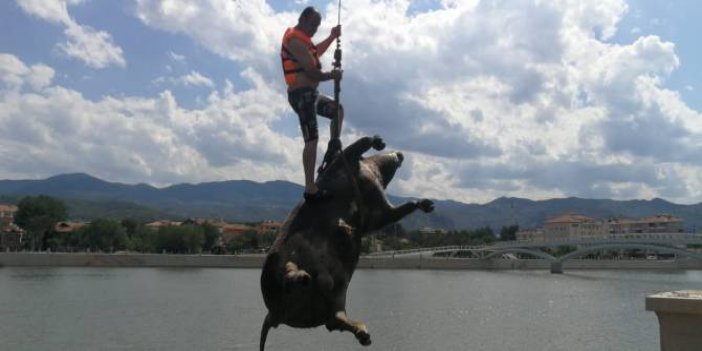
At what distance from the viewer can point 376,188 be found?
589 cm

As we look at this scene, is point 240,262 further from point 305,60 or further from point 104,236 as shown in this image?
point 305,60

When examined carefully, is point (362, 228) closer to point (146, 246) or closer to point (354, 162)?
point (354, 162)

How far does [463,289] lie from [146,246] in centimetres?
7529

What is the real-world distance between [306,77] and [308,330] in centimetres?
2638

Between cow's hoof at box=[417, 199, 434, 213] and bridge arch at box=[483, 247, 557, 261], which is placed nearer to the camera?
cow's hoof at box=[417, 199, 434, 213]

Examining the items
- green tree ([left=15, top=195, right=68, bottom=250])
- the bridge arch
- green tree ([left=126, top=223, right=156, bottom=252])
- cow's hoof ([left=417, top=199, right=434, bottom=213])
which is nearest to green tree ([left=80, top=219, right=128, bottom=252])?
green tree ([left=126, top=223, right=156, bottom=252])

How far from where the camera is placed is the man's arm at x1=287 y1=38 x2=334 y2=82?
5793mm

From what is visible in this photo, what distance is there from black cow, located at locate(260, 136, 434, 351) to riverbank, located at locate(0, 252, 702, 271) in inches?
3800

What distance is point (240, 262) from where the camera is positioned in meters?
106

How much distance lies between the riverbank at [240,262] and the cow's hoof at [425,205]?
9672cm

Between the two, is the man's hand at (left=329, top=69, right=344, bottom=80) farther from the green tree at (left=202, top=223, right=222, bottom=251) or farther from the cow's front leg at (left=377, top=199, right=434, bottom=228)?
the green tree at (left=202, top=223, right=222, bottom=251)

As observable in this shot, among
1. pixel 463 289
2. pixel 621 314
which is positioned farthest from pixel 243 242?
pixel 621 314

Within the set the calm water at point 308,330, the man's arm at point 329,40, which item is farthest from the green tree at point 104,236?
the man's arm at point 329,40

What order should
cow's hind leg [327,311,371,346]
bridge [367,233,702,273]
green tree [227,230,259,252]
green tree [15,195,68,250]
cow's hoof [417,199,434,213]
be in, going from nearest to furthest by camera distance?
cow's hind leg [327,311,371,346] < cow's hoof [417,199,434,213] < bridge [367,233,702,273] < green tree [15,195,68,250] < green tree [227,230,259,252]
